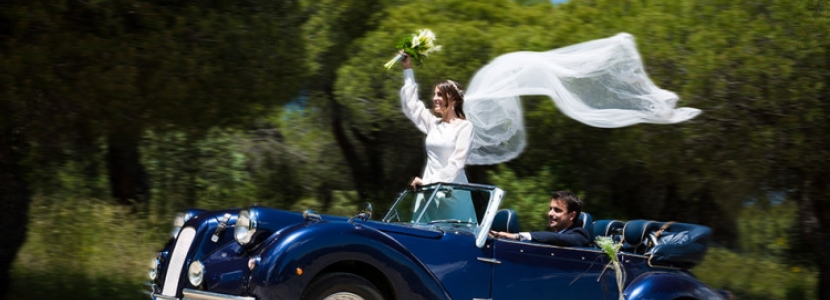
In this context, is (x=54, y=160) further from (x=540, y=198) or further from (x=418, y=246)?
(x=418, y=246)

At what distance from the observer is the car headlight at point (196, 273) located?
5.73 meters

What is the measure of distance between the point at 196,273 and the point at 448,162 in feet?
7.38

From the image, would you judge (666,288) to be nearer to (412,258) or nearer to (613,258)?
(613,258)

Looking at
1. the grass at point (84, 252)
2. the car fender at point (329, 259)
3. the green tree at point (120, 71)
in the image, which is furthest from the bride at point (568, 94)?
the grass at point (84, 252)

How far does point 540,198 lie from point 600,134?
1233mm

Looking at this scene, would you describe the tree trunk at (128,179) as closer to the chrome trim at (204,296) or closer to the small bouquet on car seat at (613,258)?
the chrome trim at (204,296)

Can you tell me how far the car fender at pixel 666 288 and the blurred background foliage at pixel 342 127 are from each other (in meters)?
4.66

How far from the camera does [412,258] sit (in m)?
5.93

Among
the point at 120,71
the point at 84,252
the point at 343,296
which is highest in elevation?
the point at 120,71

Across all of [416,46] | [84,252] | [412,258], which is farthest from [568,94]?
[84,252]

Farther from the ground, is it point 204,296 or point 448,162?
point 448,162

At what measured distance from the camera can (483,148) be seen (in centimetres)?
899

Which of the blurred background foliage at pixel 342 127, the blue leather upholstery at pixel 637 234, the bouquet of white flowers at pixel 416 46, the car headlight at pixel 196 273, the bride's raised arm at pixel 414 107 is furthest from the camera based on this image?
the blurred background foliage at pixel 342 127

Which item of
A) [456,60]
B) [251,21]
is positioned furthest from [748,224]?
[251,21]
